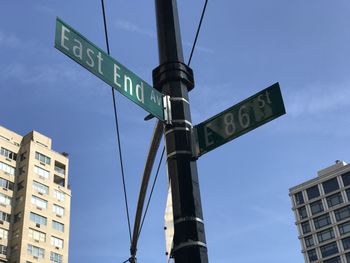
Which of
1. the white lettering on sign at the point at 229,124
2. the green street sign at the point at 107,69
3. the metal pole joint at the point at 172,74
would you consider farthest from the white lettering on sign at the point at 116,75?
the white lettering on sign at the point at 229,124

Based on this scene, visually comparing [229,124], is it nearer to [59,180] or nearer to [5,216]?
[5,216]

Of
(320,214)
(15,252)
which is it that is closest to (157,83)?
(15,252)

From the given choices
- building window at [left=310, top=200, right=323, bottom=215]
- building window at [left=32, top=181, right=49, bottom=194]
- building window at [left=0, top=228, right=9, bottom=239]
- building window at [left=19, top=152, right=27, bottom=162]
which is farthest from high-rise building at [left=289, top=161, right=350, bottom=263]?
building window at [left=0, top=228, right=9, bottom=239]

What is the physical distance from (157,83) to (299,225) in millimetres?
118310

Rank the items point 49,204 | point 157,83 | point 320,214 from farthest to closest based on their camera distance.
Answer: point 320,214
point 49,204
point 157,83

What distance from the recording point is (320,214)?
118000mm

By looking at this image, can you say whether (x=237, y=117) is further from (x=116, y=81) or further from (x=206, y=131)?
(x=116, y=81)

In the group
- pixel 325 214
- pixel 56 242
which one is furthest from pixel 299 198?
pixel 56 242

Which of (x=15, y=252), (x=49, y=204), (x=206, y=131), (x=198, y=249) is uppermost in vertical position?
(x=49, y=204)

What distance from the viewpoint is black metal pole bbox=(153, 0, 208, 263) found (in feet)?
20.9

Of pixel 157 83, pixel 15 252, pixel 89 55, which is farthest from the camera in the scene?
pixel 15 252

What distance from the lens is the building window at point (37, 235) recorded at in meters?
76.1

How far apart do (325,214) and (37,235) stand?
63.6 m

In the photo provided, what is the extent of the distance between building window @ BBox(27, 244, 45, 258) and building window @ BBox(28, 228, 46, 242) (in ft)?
4.25
